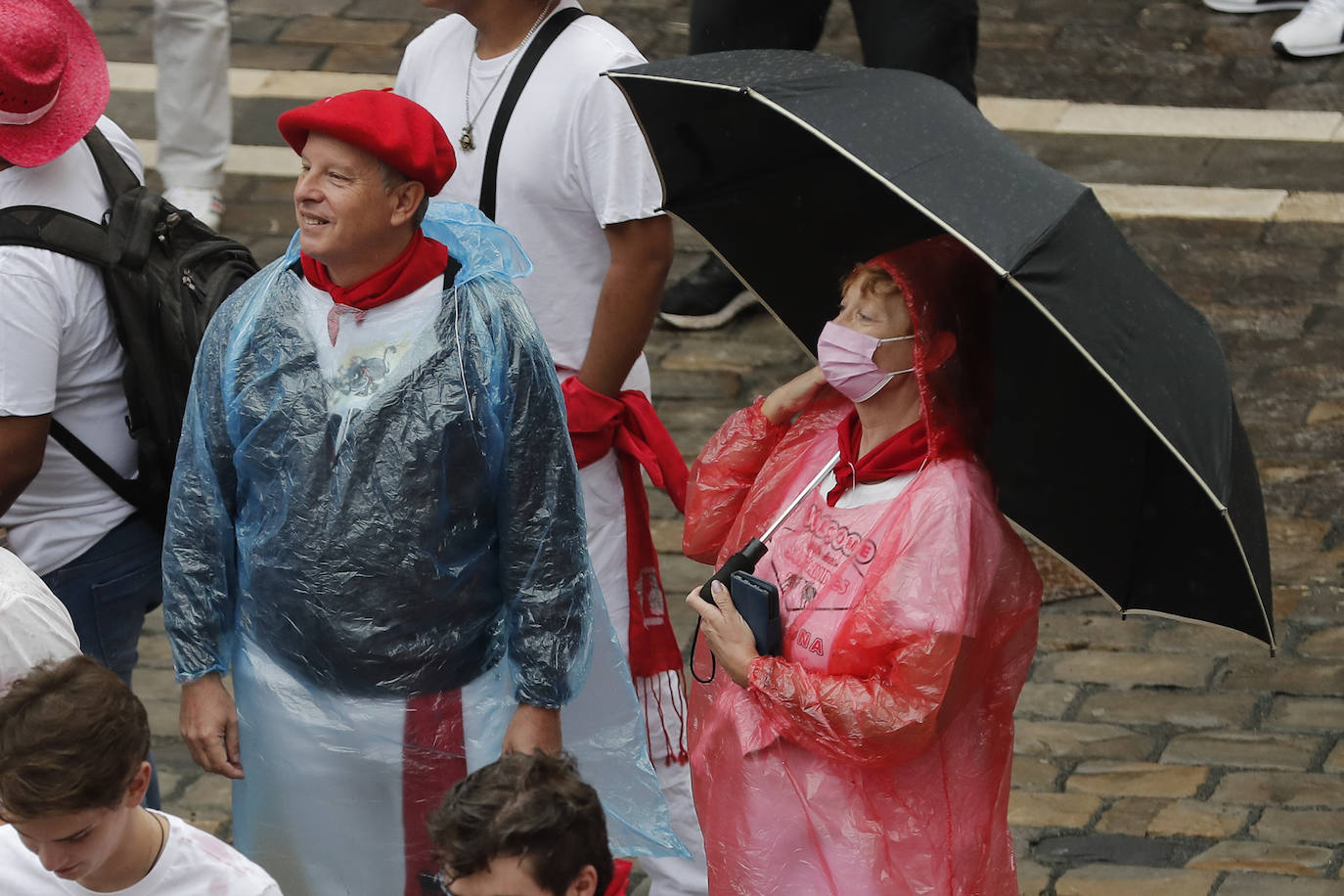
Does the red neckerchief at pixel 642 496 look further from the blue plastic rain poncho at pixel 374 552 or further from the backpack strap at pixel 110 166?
the backpack strap at pixel 110 166

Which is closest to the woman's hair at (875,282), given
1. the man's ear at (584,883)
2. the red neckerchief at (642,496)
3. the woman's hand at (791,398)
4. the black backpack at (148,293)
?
the woman's hand at (791,398)

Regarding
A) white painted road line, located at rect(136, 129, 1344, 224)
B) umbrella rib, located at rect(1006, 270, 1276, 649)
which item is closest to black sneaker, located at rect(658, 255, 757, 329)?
white painted road line, located at rect(136, 129, 1344, 224)

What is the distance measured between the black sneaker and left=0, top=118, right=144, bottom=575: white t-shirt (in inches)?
121

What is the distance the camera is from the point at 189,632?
11.1 ft

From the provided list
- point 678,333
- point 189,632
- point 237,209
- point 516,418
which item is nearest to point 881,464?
point 516,418

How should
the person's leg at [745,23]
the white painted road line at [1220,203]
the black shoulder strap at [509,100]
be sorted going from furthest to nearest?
the white painted road line at [1220,203] → the person's leg at [745,23] → the black shoulder strap at [509,100]

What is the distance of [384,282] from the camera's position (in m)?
3.19

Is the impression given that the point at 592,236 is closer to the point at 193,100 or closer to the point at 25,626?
the point at 25,626

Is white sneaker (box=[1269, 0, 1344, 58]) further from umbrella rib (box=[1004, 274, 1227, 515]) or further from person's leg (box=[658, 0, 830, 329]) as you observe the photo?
umbrella rib (box=[1004, 274, 1227, 515])

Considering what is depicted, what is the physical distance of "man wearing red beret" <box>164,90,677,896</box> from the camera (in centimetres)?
317

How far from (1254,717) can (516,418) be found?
8.07ft

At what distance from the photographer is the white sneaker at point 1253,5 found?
8.48m

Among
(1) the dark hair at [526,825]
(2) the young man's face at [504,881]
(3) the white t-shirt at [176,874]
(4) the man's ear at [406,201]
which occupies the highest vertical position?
(4) the man's ear at [406,201]

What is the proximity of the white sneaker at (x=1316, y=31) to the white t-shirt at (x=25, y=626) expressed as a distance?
660cm
